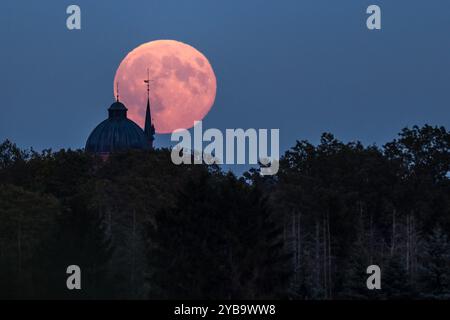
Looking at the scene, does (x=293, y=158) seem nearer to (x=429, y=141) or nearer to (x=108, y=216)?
(x=429, y=141)

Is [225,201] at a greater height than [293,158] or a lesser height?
lesser

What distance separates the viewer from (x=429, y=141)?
492 feet

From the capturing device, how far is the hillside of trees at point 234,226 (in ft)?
273

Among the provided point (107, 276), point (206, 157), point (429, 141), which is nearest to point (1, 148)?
point (206, 157)

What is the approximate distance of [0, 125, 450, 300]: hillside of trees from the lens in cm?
8306

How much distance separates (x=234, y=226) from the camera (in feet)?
278
